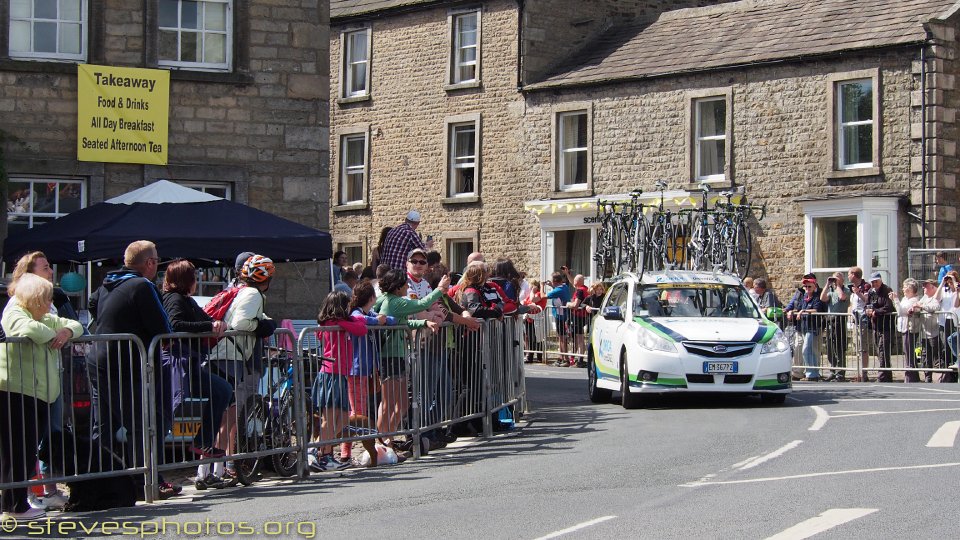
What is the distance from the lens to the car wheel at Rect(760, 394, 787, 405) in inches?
730

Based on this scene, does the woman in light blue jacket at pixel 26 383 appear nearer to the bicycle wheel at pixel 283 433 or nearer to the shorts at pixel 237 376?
the shorts at pixel 237 376

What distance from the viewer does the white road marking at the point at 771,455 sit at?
1224 centimetres

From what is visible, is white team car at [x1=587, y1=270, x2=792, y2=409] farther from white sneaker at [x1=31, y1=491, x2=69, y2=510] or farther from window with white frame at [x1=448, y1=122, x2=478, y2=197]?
window with white frame at [x1=448, y1=122, x2=478, y2=197]

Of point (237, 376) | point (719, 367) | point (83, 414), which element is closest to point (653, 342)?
point (719, 367)

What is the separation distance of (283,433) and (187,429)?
3.16 feet

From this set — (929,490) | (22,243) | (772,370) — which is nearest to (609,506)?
(929,490)

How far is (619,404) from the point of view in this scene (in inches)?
753

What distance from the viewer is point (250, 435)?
11812 mm

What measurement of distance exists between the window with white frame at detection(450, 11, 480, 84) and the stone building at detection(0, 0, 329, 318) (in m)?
18.5

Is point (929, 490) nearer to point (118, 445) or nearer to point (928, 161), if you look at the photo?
point (118, 445)

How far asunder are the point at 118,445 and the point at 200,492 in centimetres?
97

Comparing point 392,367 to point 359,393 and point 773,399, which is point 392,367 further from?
point 773,399

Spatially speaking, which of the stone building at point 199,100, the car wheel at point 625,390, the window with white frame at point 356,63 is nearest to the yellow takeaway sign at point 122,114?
the stone building at point 199,100

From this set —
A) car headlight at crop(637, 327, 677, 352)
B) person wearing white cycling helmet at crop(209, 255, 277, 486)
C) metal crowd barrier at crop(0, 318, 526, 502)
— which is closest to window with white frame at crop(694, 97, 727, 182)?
car headlight at crop(637, 327, 677, 352)
